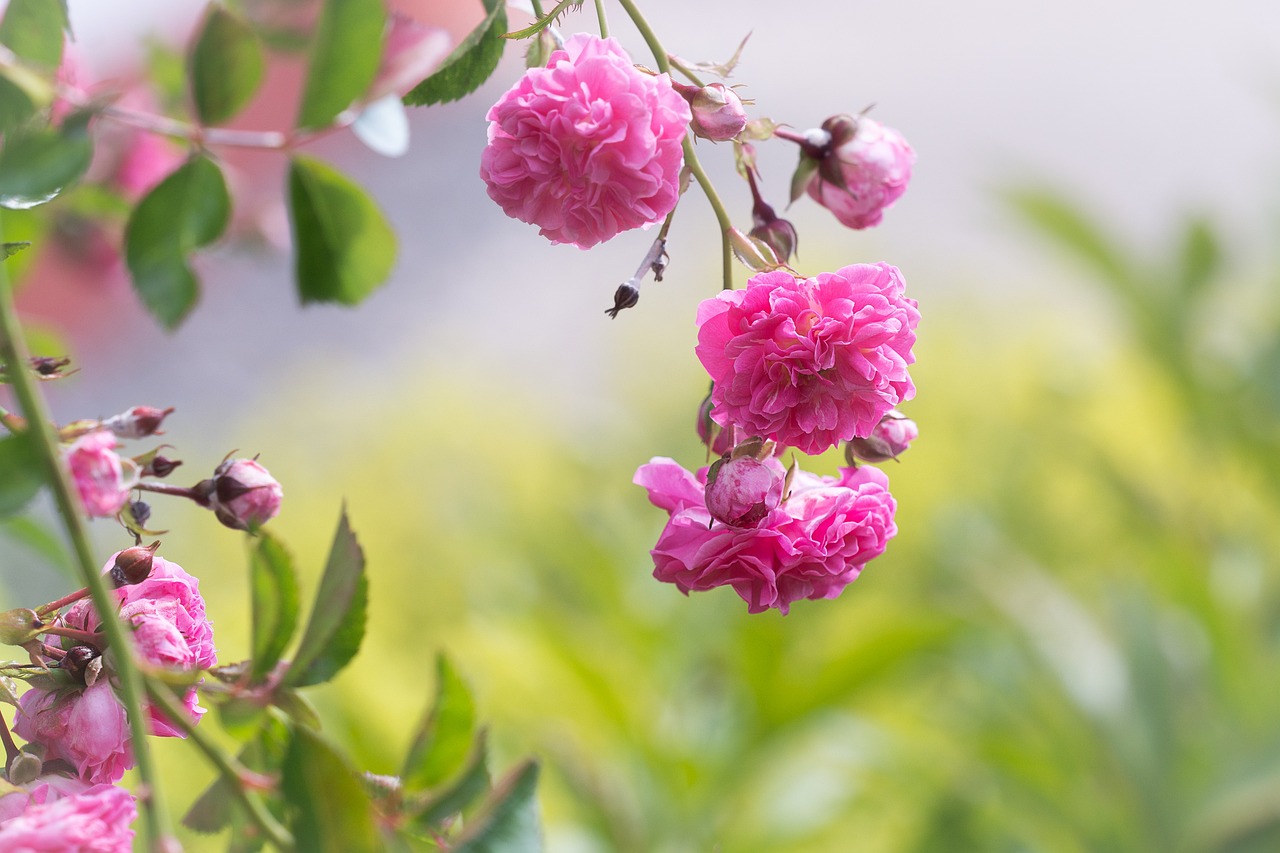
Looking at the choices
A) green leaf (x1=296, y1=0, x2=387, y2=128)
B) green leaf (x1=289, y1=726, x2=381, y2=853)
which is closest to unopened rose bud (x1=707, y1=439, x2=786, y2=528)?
green leaf (x1=289, y1=726, x2=381, y2=853)

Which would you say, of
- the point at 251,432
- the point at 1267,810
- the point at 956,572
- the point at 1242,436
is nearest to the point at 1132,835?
the point at 1267,810

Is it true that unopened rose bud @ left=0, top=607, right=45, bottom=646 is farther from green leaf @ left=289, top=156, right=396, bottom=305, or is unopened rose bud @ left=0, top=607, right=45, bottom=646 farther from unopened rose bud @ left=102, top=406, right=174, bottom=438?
green leaf @ left=289, top=156, right=396, bottom=305

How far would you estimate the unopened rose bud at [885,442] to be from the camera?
346mm

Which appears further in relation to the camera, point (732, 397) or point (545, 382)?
point (545, 382)

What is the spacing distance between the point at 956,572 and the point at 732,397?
104cm

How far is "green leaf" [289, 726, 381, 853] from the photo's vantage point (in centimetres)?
26

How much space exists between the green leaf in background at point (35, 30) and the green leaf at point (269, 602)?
0.55 feet

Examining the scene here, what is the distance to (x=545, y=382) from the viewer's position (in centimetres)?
289

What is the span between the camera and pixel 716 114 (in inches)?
12.0

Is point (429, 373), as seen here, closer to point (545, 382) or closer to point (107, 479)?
point (545, 382)

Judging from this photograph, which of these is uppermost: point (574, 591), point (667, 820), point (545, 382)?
point (667, 820)

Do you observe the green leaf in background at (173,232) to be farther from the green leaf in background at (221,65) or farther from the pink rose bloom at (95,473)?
the pink rose bloom at (95,473)

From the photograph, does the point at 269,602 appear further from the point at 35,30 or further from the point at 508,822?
the point at 35,30

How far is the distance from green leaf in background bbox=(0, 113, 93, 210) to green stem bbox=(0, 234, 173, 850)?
8 centimetres
